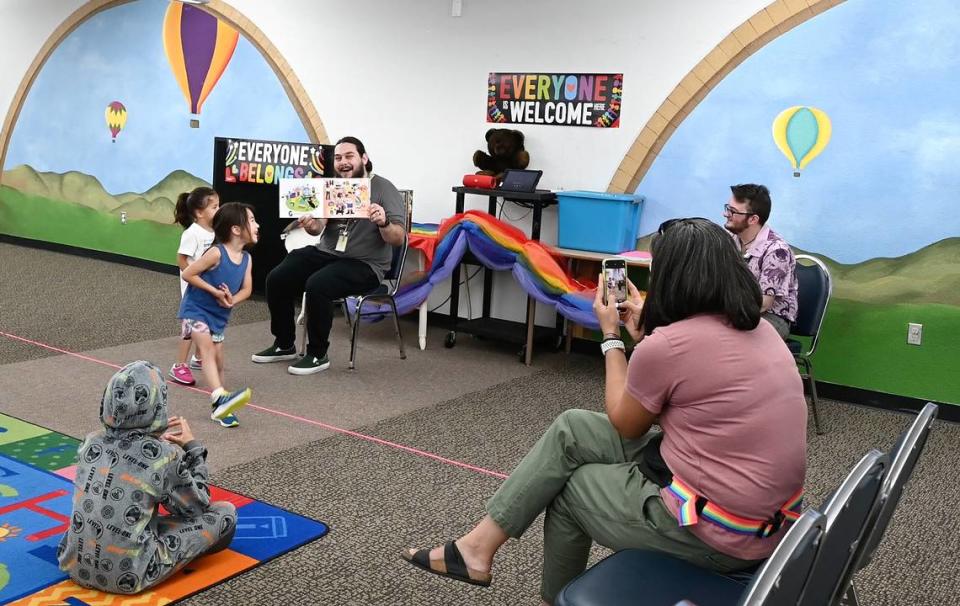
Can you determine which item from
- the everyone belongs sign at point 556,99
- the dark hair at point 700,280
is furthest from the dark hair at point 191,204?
the dark hair at point 700,280

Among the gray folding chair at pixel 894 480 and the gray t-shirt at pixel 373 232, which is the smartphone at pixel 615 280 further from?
the gray t-shirt at pixel 373 232

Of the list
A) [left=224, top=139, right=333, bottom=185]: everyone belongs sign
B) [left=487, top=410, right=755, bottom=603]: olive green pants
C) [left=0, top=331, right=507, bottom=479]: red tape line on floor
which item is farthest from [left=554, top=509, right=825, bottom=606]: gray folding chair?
[left=224, top=139, right=333, bottom=185]: everyone belongs sign

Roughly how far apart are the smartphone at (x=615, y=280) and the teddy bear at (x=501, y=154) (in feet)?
11.2

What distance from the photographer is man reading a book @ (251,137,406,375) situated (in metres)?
5.21

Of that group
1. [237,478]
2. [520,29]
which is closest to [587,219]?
[520,29]

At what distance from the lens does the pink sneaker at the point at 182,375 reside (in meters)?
4.77

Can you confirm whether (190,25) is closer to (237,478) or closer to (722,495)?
(237,478)

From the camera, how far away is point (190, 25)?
26.3 feet

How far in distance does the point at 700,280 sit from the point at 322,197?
3.39 meters

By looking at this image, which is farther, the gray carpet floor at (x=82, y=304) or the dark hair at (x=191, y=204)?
the gray carpet floor at (x=82, y=304)

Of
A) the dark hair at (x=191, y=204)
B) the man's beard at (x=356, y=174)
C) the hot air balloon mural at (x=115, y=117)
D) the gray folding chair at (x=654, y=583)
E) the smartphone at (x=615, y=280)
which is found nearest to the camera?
the gray folding chair at (x=654, y=583)

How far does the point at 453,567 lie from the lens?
7.95ft

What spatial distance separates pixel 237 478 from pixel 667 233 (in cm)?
212

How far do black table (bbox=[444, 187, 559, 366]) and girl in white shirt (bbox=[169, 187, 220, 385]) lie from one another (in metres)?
1.74
